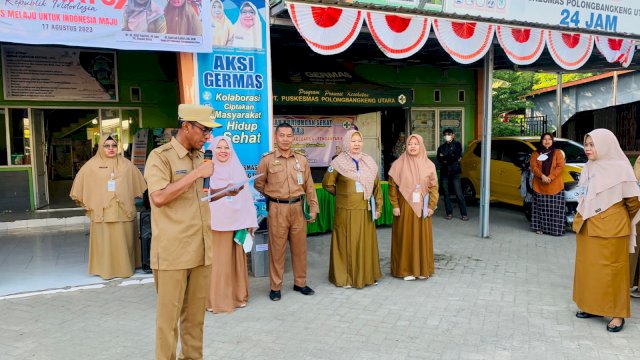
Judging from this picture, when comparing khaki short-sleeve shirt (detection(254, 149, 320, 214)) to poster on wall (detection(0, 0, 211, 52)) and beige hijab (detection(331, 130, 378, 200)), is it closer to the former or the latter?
beige hijab (detection(331, 130, 378, 200))

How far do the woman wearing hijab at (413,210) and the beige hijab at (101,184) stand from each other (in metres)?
3.18

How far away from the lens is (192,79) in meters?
5.37

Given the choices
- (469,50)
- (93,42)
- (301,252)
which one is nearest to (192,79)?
(93,42)

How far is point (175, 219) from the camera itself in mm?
2902

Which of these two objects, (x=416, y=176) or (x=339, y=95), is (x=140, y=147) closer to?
(x=339, y=95)

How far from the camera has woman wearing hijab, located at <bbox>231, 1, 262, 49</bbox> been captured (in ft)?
18.3

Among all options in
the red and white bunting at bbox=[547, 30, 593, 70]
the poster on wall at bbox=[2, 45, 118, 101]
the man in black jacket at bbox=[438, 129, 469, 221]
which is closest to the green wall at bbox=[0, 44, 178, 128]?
the poster on wall at bbox=[2, 45, 118, 101]

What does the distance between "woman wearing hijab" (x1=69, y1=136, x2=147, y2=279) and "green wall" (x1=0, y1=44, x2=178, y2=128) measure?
4.39 meters

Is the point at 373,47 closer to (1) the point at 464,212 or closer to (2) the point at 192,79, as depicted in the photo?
(1) the point at 464,212

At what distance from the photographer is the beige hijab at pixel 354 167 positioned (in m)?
5.32

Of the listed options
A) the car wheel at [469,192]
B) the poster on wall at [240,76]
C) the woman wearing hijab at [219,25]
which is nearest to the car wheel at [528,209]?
the car wheel at [469,192]

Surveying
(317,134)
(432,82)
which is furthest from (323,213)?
(432,82)

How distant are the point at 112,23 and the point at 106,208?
7.12ft

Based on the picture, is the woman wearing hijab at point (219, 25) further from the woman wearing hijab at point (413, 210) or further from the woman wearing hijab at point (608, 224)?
the woman wearing hijab at point (608, 224)
